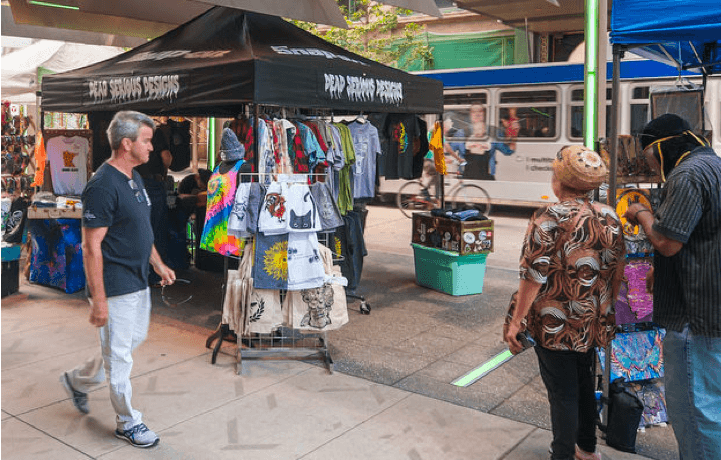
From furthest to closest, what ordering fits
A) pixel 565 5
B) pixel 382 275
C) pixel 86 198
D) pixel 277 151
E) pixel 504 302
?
1. pixel 565 5
2. pixel 382 275
3. pixel 504 302
4. pixel 277 151
5. pixel 86 198

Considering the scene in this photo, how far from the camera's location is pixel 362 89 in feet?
22.0

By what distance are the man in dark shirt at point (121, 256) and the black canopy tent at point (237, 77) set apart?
1767 millimetres

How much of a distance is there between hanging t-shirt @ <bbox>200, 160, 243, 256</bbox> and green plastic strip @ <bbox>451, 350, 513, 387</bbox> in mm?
2078

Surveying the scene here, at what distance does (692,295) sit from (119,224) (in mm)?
3041

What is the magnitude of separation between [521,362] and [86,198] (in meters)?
3.70

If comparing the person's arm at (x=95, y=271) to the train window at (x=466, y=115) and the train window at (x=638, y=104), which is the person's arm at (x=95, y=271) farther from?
the train window at (x=466, y=115)

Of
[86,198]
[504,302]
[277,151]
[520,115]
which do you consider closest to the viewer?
[86,198]

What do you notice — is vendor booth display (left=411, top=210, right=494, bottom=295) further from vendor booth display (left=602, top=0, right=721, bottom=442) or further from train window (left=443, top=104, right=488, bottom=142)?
train window (left=443, top=104, right=488, bottom=142)

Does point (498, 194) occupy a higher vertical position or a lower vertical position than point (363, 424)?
higher

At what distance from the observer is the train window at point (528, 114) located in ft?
48.5

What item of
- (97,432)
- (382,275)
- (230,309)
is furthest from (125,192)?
(382,275)

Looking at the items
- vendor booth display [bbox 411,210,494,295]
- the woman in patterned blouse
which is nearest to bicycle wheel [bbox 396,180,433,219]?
vendor booth display [bbox 411,210,494,295]

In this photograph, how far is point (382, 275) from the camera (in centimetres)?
928

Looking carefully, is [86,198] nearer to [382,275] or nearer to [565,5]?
[382,275]
